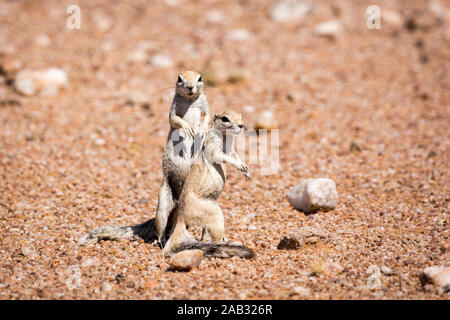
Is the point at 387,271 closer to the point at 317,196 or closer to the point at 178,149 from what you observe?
the point at 317,196

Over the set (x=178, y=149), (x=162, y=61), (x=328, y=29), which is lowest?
(x=178, y=149)

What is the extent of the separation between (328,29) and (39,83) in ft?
26.7

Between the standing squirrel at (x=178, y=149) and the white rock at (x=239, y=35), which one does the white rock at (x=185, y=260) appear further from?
the white rock at (x=239, y=35)

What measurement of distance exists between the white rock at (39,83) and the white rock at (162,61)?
95.9 inches

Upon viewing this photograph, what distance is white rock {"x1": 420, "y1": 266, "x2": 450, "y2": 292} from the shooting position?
5.09 metres

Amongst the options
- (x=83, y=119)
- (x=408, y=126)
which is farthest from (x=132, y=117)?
(x=408, y=126)

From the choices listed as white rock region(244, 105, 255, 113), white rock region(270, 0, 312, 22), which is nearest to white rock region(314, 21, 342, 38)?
white rock region(270, 0, 312, 22)

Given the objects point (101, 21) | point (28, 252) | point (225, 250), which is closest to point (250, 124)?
point (225, 250)

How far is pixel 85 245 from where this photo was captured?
6.36m

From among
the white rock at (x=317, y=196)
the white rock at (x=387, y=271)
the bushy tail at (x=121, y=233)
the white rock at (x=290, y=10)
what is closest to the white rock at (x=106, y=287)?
the bushy tail at (x=121, y=233)

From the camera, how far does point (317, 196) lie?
7250mm

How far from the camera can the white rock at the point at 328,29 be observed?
1420 centimetres

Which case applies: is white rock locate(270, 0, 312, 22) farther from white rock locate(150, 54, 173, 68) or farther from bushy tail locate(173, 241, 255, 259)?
bushy tail locate(173, 241, 255, 259)
